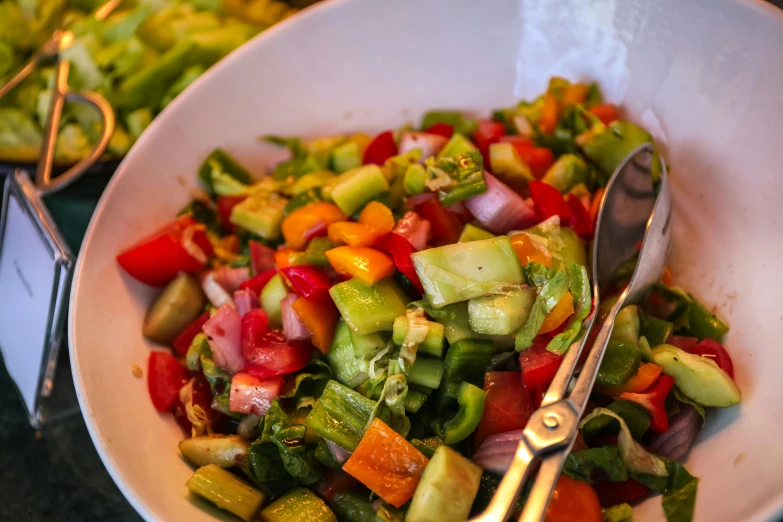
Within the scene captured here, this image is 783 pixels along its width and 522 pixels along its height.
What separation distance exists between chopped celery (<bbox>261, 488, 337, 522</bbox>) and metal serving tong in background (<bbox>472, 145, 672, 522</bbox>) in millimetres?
426

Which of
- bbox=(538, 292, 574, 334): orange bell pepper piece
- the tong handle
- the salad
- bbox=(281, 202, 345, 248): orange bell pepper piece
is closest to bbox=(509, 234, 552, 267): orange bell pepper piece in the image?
the salad

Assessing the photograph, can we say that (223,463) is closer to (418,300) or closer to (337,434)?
(337,434)

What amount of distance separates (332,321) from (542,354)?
51 centimetres

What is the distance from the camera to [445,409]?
4.62 ft

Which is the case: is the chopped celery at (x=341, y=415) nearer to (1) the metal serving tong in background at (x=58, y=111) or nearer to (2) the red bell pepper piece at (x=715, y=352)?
(2) the red bell pepper piece at (x=715, y=352)

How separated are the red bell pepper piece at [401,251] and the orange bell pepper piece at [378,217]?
27mm

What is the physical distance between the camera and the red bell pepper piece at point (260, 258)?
1.76 m

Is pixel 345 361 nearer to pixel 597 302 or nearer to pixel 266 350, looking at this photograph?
pixel 266 350

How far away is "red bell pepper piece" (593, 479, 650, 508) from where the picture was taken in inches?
50.4

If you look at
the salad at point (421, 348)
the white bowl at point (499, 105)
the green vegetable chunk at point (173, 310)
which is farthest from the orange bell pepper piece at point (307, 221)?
the white bowl at point (499, 105)

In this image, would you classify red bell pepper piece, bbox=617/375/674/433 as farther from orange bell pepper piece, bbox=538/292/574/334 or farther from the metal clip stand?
the metal clip stand

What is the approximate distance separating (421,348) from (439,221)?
0.39 meters

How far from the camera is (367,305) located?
139cm

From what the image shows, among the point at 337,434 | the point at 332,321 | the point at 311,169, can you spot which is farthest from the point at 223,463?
the point at 311,169
